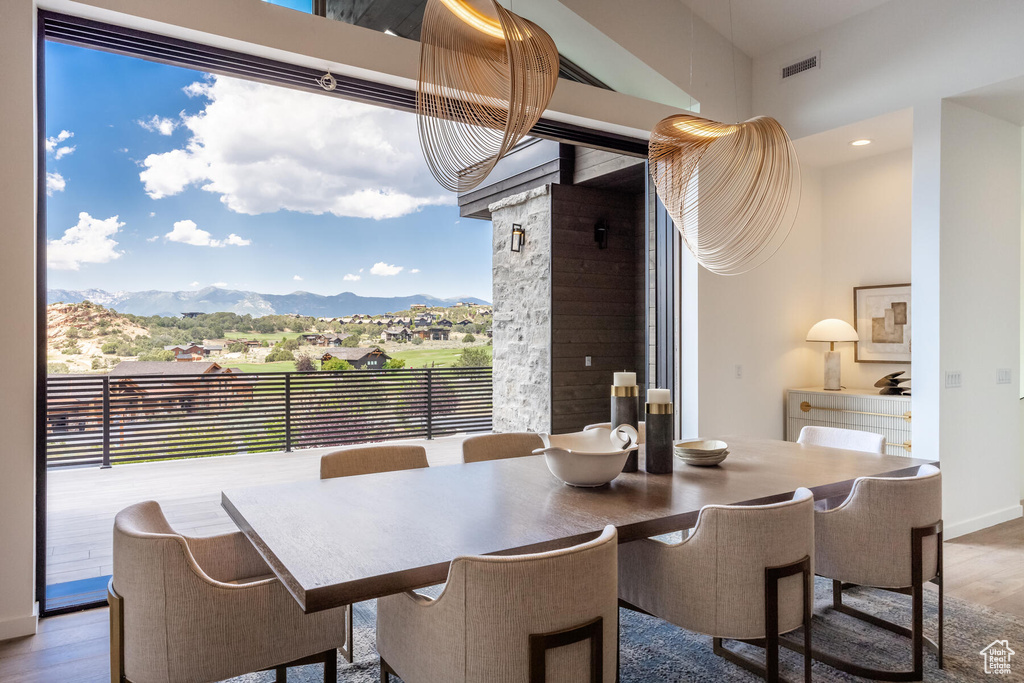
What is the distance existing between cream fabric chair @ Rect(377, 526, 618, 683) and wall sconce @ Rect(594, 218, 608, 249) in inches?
196

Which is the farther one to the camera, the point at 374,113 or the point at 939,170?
the point at 374,113

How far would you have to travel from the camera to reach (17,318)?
2492mm

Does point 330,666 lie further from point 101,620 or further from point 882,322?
point 882,322

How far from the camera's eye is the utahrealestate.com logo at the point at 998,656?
2.20 meters

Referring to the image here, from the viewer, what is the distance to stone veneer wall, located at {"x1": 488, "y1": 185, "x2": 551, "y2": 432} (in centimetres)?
594

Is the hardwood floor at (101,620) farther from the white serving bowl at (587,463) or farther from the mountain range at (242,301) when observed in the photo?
the mountain range at (242,301)

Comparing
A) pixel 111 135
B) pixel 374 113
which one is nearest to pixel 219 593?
pixel 111 135

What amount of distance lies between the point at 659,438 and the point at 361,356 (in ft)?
19.9

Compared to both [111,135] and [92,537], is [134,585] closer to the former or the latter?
[92,537]

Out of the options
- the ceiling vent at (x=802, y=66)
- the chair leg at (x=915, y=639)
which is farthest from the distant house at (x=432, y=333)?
the chair leg at (x=915, y=639)

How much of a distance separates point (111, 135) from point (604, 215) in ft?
17.6

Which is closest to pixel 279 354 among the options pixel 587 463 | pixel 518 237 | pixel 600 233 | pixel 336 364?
pixel 336 364

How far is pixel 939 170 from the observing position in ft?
12.0

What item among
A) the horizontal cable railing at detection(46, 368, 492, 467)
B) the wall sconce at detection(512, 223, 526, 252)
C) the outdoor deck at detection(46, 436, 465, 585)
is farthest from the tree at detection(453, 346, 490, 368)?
the wall sconce at detection(512, 223, 526, 252)
